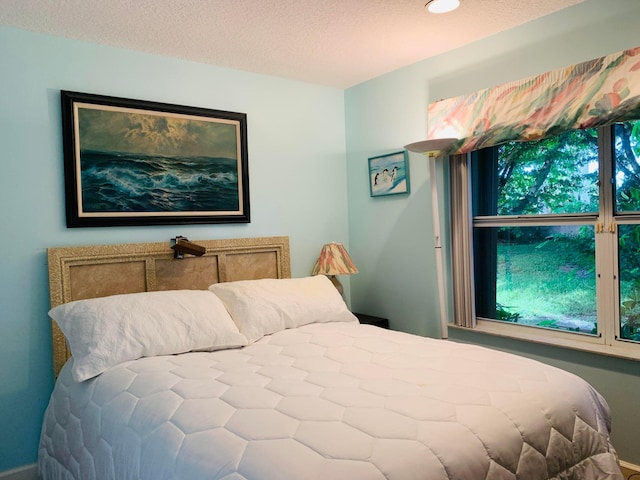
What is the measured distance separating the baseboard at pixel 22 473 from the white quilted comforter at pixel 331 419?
380 millimetres

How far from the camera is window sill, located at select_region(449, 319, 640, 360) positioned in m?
2.43

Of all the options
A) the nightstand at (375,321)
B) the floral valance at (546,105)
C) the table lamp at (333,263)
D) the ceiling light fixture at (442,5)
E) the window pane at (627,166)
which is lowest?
the nightstand at (375,321)

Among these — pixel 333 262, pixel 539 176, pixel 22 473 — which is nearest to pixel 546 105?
pixel 539 176

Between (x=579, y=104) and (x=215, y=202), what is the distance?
2206mm

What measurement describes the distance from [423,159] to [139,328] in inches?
83.0

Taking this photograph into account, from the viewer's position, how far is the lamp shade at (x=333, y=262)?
3395 millimetres

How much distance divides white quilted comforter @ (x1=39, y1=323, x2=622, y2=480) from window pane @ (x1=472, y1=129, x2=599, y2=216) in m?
1.10

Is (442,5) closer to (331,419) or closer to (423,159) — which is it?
A: (423,159)

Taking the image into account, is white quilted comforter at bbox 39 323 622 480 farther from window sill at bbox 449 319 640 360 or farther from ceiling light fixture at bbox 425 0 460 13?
ceiling light fixture at bbox 425 0 460 13

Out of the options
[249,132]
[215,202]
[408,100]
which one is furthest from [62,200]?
[408,100]

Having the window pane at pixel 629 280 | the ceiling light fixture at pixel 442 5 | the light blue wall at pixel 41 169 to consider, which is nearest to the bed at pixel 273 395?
the light blue wall at pixel 41 169

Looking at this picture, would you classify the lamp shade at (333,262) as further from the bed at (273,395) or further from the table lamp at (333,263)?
the bed at (273,395)

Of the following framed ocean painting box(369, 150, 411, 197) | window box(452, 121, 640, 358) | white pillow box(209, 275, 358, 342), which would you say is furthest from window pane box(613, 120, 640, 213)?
white pillow box(209, 275, 358, 342)

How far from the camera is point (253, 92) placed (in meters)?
3.41
